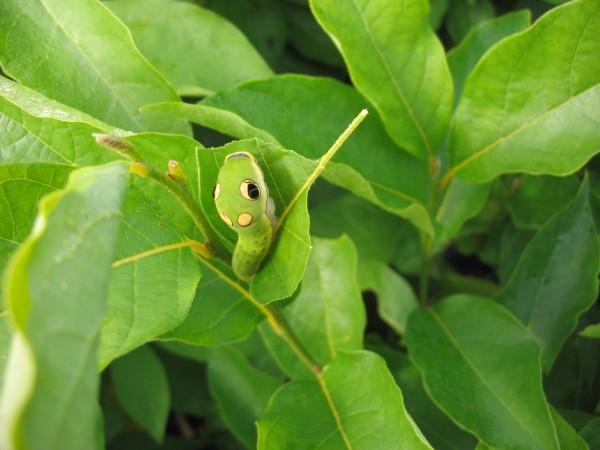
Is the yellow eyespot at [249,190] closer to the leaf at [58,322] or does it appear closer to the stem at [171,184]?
the stem at [171,184]

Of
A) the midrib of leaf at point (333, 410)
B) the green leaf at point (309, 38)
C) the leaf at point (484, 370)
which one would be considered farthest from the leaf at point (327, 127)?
the green leaf at point (309, 38)

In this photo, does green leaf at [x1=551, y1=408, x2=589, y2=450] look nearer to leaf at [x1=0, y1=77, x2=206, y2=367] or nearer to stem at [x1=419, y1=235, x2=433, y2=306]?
stem at [x1=419, y1=235, x2=433, y2=306]

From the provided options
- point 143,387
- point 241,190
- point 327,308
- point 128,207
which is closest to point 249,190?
point 241,190

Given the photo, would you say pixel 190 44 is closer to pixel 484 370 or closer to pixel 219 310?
pixel 219 310

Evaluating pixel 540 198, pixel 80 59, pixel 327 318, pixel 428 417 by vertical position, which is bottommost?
pixel 428 417

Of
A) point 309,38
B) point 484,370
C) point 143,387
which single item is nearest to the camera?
point 484,370

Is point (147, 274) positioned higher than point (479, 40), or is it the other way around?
point (479, 40)

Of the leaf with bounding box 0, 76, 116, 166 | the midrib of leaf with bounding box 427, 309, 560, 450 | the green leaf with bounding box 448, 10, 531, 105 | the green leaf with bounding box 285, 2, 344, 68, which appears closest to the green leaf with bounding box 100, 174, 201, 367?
the leaf with bounding box 0, 76, 116, 166
